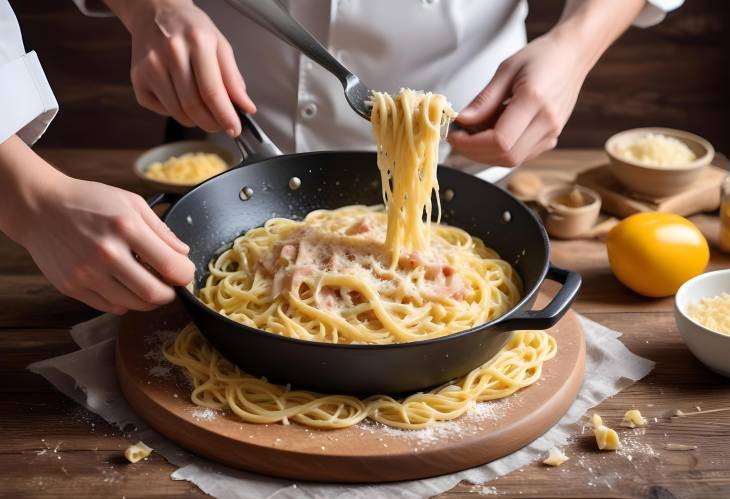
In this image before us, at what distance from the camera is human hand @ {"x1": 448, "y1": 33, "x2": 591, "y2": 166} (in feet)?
7.41

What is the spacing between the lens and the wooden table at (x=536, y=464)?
1837 mm

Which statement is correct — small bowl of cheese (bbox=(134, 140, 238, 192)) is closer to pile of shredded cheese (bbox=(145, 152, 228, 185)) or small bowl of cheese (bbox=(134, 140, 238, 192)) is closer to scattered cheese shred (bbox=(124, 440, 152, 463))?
pile of shredded cheese (bbox=(145, 152, 228, 185))

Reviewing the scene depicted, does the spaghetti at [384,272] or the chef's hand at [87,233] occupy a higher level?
the chef's hand at [87,233]

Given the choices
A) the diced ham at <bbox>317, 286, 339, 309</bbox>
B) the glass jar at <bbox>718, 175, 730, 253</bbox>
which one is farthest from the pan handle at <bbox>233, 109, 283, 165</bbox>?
the glass jar at <bbox>718, 175, 730, 253</bbox>

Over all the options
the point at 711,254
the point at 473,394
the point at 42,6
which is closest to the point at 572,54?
the point at 711,254

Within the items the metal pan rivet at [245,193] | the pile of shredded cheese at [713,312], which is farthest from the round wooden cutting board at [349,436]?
the metal pan rivet at [245,193]

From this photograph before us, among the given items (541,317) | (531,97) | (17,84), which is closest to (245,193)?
(17,84)

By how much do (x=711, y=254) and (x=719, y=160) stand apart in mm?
779

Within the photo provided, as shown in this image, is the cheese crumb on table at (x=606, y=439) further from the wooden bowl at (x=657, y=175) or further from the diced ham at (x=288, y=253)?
the wooden bowl at (x=657, y=175)

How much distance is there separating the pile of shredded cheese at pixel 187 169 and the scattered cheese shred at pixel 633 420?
1.75m

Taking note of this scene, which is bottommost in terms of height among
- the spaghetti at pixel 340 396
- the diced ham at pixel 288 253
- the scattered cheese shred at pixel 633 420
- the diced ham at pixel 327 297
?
the scattered cheese shred at pixel 633 420

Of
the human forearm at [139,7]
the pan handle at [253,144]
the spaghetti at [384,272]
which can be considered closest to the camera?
the spaghetti at [384,272]

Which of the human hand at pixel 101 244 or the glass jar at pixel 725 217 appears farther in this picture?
the glass jar at pixel 725 217

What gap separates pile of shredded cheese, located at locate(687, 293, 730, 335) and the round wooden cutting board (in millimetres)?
371
